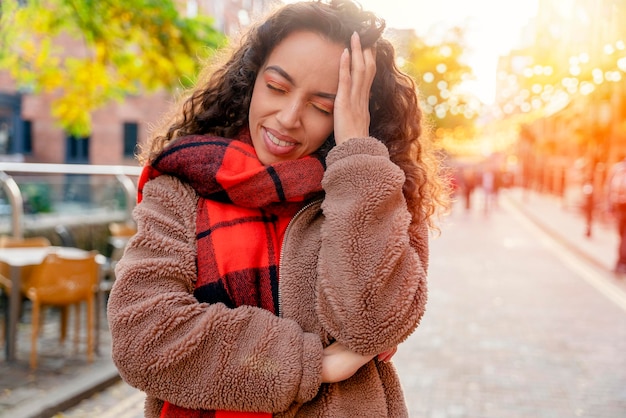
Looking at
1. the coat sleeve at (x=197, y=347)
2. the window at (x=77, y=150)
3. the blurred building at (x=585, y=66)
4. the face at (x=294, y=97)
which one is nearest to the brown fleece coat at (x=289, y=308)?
the coat sleeve at (x=197, y=347)

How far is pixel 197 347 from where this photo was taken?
53.1 inches

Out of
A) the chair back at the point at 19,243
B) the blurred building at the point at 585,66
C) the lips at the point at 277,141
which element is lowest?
the chair back at the point at 19,243

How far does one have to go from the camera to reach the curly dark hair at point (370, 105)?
4.94 ft

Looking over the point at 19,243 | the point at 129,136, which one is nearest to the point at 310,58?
the point at 19,243

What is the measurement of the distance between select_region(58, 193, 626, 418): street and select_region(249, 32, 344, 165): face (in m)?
0.92

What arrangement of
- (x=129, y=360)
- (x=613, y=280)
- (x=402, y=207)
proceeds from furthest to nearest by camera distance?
(x=613, y=280) → (x=402, y=207) → (x=129, y=360)

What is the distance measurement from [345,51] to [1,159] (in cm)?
3053

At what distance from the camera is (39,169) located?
856 centimetres

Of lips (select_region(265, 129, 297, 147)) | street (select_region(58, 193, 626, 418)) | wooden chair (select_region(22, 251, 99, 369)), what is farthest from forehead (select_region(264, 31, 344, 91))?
wooden chair (select_region(22, 251, 99, 369))

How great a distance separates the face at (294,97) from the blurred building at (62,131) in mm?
27896

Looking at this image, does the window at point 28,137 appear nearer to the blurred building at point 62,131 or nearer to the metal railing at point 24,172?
the blurred building at point 62,131

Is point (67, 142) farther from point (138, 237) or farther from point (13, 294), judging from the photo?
point (138, 237)

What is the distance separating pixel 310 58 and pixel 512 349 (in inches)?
226

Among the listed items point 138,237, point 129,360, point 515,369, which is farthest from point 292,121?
point 515,369
